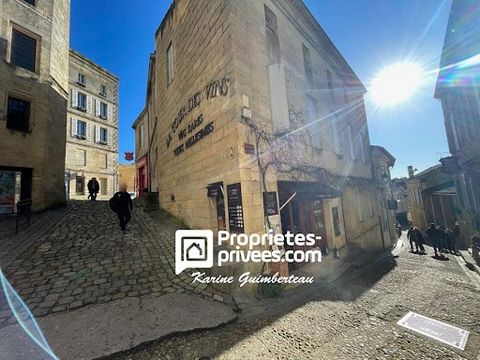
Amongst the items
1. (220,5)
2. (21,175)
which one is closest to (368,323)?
(220,5)

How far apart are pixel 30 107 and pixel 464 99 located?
70.9 feet

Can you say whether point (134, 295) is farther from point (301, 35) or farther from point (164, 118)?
point (301, 35)

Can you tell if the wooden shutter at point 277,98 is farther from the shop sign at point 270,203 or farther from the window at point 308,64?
the window at point 308,64

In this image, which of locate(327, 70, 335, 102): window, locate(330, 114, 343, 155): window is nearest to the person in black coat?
locate(330, 114, 343, 155): window

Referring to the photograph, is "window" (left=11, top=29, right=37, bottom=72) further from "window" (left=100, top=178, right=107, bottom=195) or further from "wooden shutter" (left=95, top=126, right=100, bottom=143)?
"window" (left=100, top=178, right=107, bottom=195)

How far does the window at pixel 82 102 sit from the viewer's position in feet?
63.6

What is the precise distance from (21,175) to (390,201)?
2511 cm

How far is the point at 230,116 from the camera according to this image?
5.22m

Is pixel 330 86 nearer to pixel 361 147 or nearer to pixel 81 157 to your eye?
pixel 361 147

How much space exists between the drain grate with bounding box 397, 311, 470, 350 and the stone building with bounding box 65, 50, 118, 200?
21.8 metres

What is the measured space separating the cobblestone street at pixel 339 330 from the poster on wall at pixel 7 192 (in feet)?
41.3

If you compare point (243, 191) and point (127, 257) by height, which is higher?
point (243, 191)

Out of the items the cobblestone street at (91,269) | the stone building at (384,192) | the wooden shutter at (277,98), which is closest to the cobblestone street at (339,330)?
the cobblestone street at (91,269)

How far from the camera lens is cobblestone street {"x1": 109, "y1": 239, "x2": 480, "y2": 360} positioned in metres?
2.71
